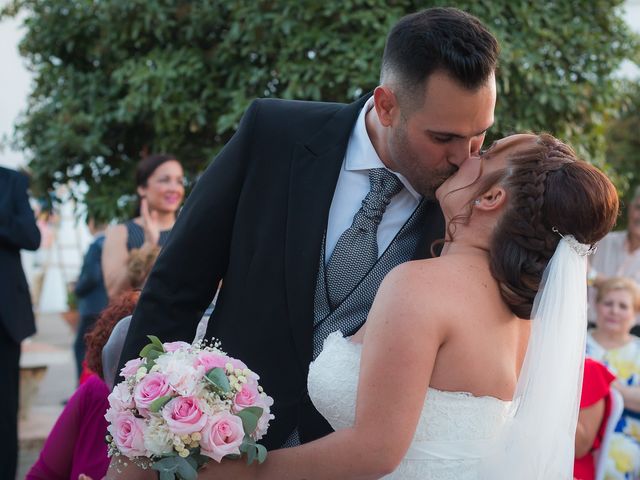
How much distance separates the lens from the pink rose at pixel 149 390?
222 cm

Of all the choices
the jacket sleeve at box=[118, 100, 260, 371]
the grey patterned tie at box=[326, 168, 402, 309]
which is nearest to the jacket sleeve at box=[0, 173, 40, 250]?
the jacket sleeve at box=[118, 100, 260, 371]

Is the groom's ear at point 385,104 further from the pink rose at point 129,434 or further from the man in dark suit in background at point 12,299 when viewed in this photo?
the man in dark suit in background at point 12,299

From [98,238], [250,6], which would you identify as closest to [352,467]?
[250,6]

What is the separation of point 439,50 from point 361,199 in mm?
527

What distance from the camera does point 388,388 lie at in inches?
86.1

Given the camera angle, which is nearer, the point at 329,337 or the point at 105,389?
the point at 329,337

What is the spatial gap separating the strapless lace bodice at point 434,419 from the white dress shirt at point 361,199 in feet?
1.46

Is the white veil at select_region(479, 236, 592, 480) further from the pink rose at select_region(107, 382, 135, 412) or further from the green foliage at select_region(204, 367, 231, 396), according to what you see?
the pink rose at select_region(107, 382, 135, 412)

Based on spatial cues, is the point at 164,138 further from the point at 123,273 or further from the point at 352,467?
the point at 352,467

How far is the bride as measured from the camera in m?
2.21

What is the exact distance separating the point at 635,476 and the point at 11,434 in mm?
3675

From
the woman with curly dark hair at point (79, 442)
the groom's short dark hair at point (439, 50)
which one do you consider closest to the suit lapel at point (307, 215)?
the groom's short dark hair at point (439, 50)

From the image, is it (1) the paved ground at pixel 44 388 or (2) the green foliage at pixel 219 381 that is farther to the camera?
(1) the paved ground at pixel 44 388

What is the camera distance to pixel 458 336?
2268 mm
